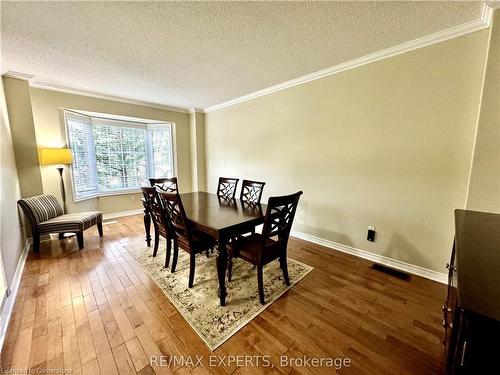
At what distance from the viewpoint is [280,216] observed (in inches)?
71.5

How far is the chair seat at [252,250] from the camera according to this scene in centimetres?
184

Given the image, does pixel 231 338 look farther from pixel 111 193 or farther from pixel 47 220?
pixel 111 193

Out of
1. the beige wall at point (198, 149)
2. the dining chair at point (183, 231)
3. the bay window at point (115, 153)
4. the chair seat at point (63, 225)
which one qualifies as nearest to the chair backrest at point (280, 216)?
the dining chair at point (183, 231)

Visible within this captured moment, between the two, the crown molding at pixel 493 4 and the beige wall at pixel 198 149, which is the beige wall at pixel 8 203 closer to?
the beige wall at pixel 198 149

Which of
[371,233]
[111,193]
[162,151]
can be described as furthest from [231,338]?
[162,151]

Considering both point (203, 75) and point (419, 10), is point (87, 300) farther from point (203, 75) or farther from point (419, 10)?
point (419, 10)

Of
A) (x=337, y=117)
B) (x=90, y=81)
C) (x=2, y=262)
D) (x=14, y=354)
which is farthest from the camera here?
(x=90, y=81)

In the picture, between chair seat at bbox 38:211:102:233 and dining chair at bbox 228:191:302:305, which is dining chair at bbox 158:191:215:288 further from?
chair seat at bbox 38:211:102:233

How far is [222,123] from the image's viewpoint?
14.7 ft

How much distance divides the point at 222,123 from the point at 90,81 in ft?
7.57

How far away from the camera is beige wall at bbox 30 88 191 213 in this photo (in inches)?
127

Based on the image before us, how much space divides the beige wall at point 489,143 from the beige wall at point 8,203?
423 cm

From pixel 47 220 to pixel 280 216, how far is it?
334 cm

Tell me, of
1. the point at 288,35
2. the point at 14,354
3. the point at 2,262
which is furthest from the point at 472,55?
the point at 2,262
